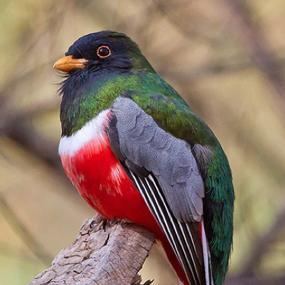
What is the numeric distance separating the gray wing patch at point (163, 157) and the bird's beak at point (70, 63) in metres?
0.37

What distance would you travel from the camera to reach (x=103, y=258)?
4082 mm

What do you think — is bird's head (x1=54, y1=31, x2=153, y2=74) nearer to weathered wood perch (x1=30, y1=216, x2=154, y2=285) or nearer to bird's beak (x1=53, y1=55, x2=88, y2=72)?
bird's beak (x1=53, y1=55, x2=88, y2=72)

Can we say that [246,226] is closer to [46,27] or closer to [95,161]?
[46,27]

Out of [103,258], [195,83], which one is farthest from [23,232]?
[103,258]

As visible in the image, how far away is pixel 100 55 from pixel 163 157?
2.01ft

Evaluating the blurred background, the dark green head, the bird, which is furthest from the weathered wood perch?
the blurred background

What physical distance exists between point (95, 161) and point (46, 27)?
5.57 ft

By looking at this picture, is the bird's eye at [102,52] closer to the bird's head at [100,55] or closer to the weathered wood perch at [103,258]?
the bird's head at [100,55]

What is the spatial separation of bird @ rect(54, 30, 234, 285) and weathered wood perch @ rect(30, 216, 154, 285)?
13 centimetres

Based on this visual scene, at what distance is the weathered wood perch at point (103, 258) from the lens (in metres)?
4.00

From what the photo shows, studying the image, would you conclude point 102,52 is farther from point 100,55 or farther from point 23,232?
point 23,232

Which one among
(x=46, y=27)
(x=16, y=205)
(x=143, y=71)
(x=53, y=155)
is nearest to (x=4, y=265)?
(x=16, y=205)

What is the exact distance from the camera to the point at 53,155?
6199 millimetres

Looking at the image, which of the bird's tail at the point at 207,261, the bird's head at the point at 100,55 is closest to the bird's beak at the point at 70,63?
the bird's head at the point at 100,55
